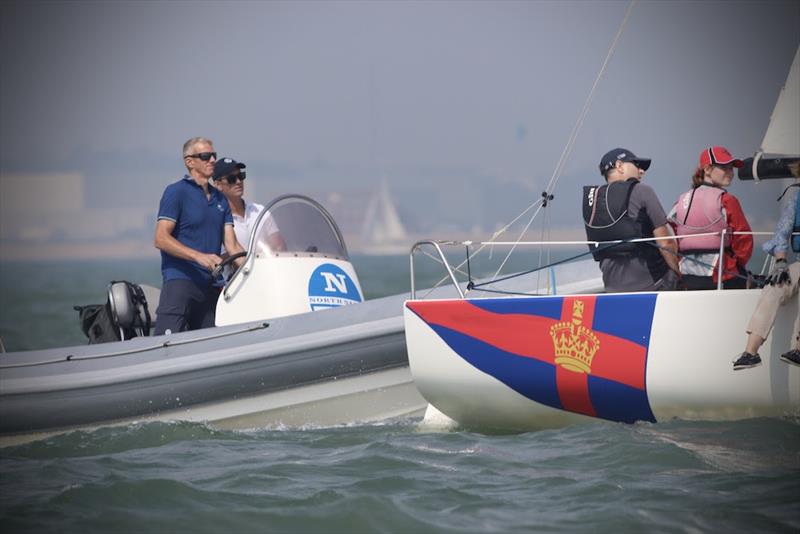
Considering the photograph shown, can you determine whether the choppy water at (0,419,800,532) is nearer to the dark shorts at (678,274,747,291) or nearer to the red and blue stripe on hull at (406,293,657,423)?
the red and blue stripe on hull at (406,293,657,423)

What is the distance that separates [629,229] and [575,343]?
0.69m

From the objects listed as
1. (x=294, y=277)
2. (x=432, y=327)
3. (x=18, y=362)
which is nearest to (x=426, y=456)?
(x=432, y=327)

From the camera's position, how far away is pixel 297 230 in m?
7.09

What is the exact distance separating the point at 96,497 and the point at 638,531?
232cm

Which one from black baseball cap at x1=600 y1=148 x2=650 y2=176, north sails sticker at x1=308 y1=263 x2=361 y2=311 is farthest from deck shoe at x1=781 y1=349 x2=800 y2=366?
north sails sticker at x1=308 y1=263 x2=361 y2=311

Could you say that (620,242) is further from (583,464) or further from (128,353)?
(128,353)

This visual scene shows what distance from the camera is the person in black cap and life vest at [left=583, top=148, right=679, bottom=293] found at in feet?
18.6

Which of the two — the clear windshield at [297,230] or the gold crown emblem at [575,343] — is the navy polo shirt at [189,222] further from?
the gold crown emblem at [575,343]

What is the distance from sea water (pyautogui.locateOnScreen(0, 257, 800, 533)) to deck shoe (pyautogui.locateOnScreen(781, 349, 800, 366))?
0.34m

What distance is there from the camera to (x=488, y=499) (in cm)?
468

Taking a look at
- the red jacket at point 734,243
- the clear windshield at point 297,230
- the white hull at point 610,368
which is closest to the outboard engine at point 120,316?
the clear windshield at point 297,230

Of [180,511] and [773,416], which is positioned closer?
[180,511]

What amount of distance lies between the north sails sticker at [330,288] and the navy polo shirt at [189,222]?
65 centimetres

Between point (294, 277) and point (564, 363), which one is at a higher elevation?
point (294, 277)
